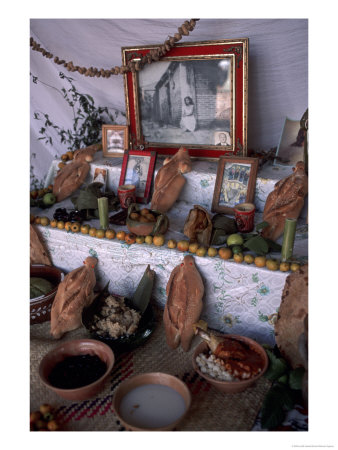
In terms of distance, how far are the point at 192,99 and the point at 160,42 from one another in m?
0.40

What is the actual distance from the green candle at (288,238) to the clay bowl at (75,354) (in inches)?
29.3

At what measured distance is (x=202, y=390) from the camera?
55.7 inches

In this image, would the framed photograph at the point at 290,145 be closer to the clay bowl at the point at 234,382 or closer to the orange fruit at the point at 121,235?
the orange fruit at the point at 121,235

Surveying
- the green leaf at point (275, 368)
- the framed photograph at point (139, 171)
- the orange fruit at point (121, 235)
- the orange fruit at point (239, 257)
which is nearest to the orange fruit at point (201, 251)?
the orange fruit at point (239, 257)

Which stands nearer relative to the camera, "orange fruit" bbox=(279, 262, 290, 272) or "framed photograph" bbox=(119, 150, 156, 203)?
"orange fruit" bbox=(279, 262, 290, 272)

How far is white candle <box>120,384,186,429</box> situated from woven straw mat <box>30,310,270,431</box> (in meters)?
0.05

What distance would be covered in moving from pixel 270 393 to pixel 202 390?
24 centimetres

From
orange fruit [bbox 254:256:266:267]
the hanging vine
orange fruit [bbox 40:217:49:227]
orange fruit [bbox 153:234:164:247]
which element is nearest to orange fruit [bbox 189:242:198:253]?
orange fruit [bbox 153:234:164:247]

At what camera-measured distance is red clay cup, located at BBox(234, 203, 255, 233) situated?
170 cm

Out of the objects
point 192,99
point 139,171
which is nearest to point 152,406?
point 139,171

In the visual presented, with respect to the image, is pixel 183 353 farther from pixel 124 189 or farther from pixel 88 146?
pixel 88 146

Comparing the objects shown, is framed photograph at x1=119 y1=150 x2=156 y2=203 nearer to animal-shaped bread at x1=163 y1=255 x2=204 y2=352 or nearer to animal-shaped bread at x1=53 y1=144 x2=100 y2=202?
animal-shaped bread at x1=53 y1=144 x2=100 y2=202

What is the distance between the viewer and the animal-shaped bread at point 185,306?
1591 mm

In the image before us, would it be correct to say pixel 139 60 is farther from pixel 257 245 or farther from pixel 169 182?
pixel 257 245
